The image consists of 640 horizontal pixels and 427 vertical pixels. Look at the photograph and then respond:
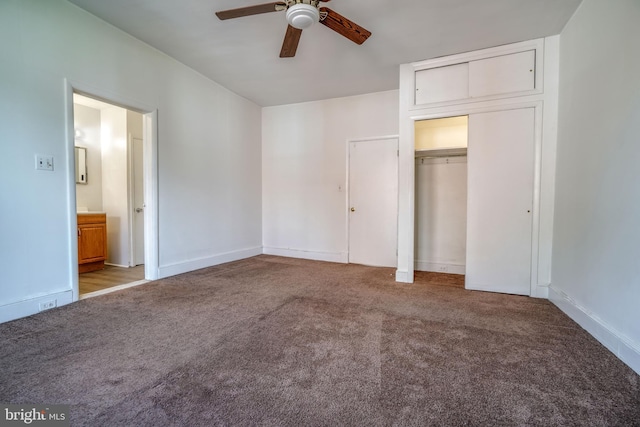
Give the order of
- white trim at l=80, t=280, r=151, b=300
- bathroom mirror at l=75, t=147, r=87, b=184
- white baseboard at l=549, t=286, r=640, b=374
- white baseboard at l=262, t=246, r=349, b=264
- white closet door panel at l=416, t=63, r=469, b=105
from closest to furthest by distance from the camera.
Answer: white baseboard at l=549, t=286, r=640, b=374 < white trim at l=80, t=280, r=151, b=300 < white closet door panel at l=416, t=63, r=469, b=105 < bathroom mirror at l=75, t=147, r=87, b=184 < white baseboard at l=262, t=246, r=349, b=264

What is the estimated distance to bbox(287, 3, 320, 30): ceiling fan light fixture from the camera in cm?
193

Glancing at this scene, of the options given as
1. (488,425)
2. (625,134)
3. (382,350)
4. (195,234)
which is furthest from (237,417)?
(195,234)

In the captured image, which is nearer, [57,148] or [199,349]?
[199,349]

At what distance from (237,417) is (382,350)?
96 cm

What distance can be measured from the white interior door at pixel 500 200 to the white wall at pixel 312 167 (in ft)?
4.92

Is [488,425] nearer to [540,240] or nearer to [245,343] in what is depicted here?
[245,343]

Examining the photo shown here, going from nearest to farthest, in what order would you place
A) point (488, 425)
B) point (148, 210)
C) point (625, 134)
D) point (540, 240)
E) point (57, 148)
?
point (488, 425) < point (625, 134) < point (57, 148) < point (540, 240) < point (148, 210)

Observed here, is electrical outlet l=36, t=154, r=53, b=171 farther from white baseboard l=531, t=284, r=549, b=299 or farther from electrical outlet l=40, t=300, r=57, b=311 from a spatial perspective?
white baseboard l=531, t=284, r=549, b=299

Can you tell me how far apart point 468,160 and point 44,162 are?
425 centimetres

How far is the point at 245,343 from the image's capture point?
1.84m

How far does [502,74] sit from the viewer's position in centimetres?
302

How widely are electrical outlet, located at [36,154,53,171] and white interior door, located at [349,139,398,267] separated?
3.67 meters

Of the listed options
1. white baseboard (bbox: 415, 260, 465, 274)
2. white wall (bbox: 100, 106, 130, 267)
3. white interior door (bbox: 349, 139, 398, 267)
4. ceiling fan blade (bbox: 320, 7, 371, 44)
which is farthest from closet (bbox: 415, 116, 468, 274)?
white wall (bbox: 100, 106, 130, 267)

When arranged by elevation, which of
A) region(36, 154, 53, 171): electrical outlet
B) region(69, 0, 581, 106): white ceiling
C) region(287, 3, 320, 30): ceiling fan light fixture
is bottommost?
region(36, 154, 53, 171): electrical outlet
